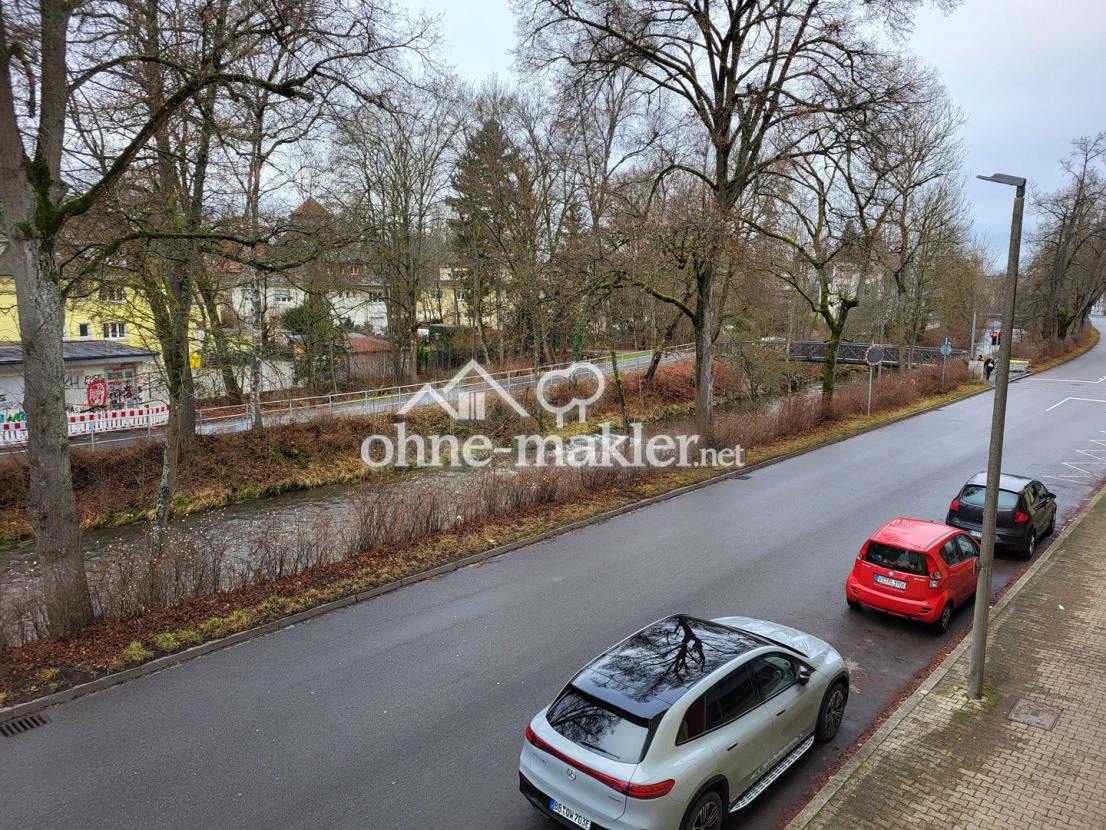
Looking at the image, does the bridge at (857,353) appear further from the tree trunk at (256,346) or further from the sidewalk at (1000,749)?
the sidewalk at (1000,749)

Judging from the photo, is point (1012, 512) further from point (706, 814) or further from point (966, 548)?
point (706, 814)

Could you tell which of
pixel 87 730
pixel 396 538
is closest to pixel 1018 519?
pixel 396 538

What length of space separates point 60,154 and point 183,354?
503 centimetres

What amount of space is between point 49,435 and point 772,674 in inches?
356

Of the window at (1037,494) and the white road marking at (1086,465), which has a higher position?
the window at (1037,494)

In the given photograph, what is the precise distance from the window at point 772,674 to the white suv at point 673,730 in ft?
0.03

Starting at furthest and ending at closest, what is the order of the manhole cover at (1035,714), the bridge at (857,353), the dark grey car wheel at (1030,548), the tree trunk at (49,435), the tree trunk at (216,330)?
the bridge at (857,353) < the tree trunk at (216,330) < the dark grey car wheel at (1030,548) < the tree trunk at (49,435) < the manhole cover at (1035,714)

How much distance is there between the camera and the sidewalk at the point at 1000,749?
5477mm

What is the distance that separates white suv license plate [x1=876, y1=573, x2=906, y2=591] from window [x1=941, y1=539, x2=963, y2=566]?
0.73m

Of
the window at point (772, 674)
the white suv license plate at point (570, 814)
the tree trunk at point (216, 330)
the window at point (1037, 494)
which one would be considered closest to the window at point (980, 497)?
the window at point (1037, 494)

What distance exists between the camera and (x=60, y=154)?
Answer: 8.09m

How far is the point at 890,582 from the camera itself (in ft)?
30.0

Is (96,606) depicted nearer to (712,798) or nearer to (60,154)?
(60,154)

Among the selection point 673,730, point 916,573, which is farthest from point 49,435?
point 916,573
